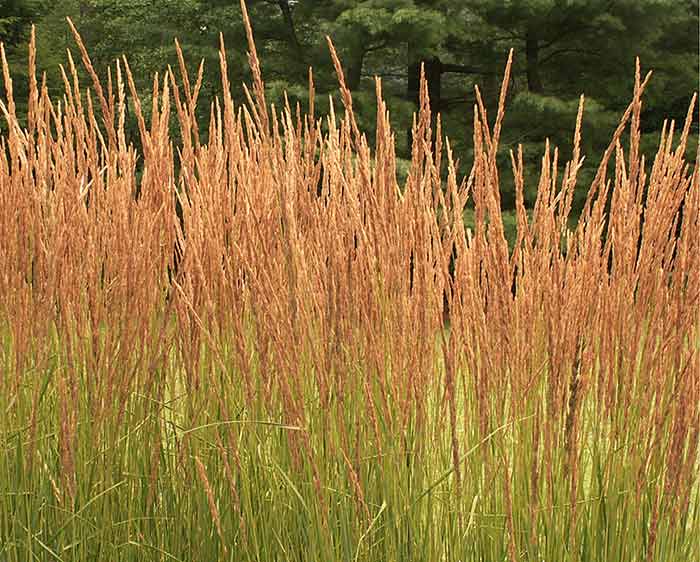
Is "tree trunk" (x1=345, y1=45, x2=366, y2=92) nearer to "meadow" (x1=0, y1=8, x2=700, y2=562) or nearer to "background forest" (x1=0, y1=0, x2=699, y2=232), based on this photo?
"background forest" (x1=0, y1=0, x2=699, y2=232)

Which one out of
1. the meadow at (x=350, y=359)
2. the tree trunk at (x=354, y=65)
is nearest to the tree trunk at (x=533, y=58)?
the tree trunk at (x=354, y=65)

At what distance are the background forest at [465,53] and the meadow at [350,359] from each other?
727 cm

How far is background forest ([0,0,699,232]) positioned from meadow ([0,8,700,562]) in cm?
727

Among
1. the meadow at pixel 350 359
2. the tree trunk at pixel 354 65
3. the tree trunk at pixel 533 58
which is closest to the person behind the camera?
the meadow at pixel 350 359

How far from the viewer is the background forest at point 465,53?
391 inches

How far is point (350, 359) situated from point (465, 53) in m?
10.8

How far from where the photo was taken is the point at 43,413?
237 cm

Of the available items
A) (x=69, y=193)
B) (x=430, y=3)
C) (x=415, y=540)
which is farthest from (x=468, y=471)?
(x=430, y=3)

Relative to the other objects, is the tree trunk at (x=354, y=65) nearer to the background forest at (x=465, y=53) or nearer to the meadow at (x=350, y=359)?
the background forest at (x=465, y=53)

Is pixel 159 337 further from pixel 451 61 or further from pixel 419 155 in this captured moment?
pixel 451 61

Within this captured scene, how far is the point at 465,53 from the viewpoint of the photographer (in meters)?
12.2

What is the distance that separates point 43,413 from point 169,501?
42cm

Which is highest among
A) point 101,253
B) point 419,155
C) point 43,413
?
point 419,155

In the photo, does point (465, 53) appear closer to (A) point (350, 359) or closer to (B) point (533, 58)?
(B) point (533, 58)
